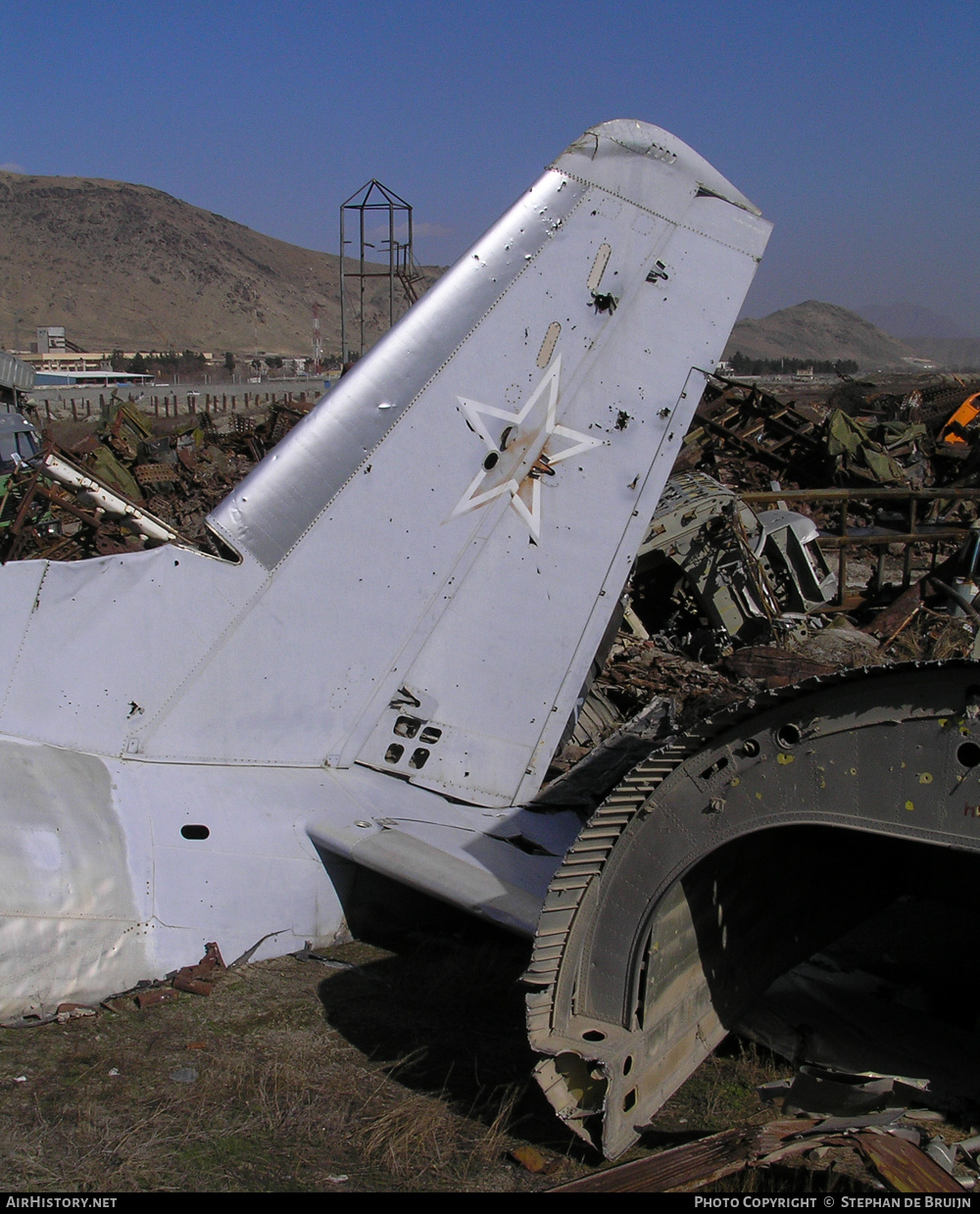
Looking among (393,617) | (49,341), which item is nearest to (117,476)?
(393,617)

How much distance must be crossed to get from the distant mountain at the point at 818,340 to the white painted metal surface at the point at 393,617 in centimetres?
16598

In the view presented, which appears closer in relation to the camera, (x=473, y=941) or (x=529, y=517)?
(x=473, y=941)

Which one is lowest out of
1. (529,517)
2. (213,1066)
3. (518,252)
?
(213,1066)

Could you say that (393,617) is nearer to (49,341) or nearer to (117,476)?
(117,476)

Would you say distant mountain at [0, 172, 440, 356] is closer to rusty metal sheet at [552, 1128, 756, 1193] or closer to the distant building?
the distant building

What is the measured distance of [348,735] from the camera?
4074 millimetres

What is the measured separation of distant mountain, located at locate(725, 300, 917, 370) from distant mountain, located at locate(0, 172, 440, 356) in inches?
2829

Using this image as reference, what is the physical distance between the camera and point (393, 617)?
418cm

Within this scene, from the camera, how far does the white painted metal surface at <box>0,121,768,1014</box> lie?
11.1 ft

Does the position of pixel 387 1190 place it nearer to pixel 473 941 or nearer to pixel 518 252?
pixel 473 941

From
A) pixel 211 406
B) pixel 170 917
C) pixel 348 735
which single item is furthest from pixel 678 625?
pixel 211 406

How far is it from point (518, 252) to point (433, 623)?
1785 mm

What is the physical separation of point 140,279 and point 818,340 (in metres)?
127

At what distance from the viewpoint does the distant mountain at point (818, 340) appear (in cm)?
17125
